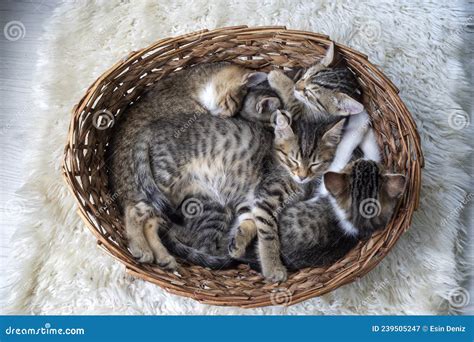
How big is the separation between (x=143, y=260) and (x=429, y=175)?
98 cm

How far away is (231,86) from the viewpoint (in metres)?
1.83

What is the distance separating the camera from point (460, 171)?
1896 mm

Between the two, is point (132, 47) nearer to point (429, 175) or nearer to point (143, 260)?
point (143, 260)

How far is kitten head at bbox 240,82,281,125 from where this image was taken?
182 centimetres

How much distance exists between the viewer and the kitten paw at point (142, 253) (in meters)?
1.61

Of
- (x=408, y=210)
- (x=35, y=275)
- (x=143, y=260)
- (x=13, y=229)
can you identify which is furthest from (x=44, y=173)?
(x=408, y=210)

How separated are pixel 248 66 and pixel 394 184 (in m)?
0.69
